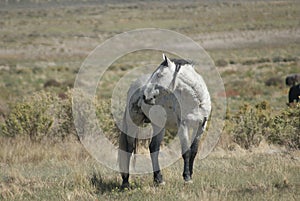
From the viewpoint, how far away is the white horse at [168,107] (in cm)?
764

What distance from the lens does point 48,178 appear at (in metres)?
8.88

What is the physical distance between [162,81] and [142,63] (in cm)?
4834

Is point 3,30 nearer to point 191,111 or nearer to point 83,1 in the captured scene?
point 83,1

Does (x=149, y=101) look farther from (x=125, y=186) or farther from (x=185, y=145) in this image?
(x=125, y=186)

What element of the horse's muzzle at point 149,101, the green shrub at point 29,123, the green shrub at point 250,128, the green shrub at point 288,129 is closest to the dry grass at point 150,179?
the green shrub at point 288,129

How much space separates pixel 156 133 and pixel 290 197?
228 cm

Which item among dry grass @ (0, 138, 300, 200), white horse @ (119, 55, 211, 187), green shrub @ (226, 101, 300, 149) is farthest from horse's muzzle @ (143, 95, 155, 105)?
green shrub @ (226, 101, 300, 149)

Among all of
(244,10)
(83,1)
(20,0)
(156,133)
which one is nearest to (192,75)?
(156,133)

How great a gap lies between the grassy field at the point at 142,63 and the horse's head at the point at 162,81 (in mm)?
1393

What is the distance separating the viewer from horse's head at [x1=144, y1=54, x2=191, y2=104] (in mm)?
7516

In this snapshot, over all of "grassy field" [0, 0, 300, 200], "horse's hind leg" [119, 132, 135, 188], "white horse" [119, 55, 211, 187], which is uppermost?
"white horse" [119, 55, 211, 187]

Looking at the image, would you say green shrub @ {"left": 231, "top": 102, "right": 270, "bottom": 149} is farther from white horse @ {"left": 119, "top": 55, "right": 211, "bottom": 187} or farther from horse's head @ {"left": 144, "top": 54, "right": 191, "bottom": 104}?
horse's head @ {"left": 144, "top": 54, "right": 191, "bottom": 104}

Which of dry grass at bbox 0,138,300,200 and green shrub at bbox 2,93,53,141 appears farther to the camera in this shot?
green shrub at bbox 2,93,53,141

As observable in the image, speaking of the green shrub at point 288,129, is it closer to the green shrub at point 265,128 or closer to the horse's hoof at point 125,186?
the green shrub at point 265,128
